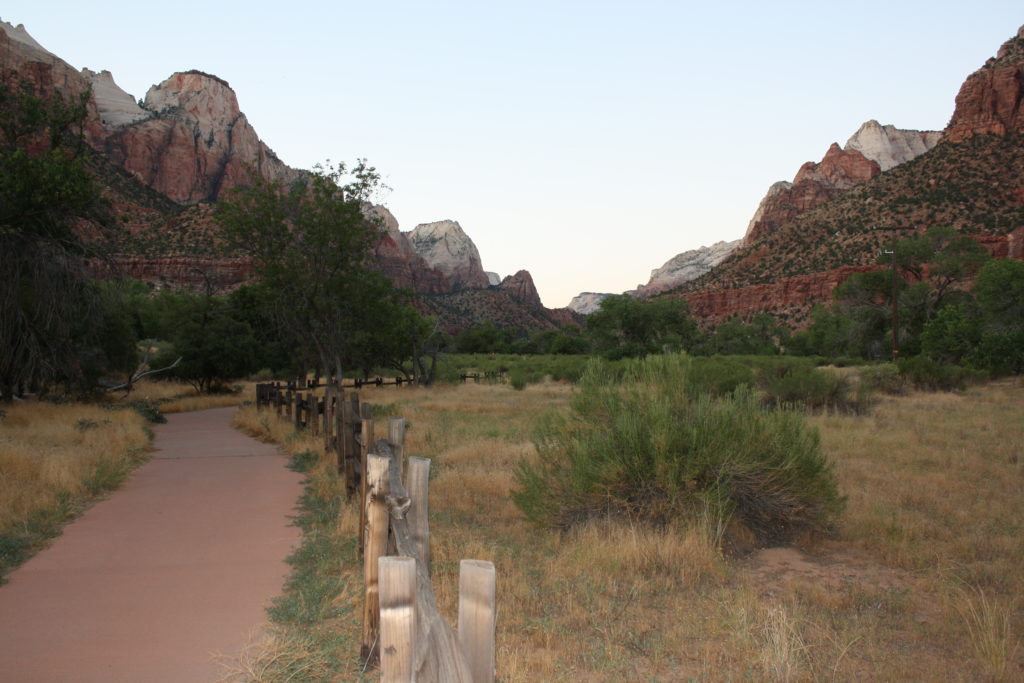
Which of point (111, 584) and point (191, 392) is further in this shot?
point (191, 392)

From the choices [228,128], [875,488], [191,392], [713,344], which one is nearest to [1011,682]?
[875,488]

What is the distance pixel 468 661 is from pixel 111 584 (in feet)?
14.9

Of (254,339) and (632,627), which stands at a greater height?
(254,339)

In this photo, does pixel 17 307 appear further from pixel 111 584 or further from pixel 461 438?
pixel 111 584

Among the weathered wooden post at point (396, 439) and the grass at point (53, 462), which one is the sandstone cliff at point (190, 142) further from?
the weathered wooden post at point (396, 439)

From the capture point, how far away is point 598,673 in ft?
12.6

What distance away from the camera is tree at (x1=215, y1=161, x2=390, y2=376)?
18.3 meters

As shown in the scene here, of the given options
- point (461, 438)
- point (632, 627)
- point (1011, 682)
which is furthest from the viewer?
point (461, 438)

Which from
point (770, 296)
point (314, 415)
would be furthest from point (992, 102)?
point (314, 415)

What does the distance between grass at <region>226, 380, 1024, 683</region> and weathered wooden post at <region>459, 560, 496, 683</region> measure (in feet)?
5.45

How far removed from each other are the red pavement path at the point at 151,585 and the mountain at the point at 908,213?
55470 mm

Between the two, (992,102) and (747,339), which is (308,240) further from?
(992,102)

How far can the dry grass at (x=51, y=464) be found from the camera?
6766 millimetres

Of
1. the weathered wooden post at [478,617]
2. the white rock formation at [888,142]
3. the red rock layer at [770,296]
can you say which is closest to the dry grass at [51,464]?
the weathered wooden post at [478,617]
